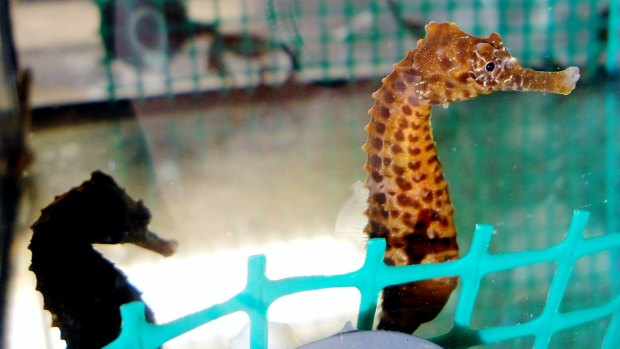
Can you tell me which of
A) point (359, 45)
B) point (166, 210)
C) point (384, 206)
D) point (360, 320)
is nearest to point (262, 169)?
point (166, 210)

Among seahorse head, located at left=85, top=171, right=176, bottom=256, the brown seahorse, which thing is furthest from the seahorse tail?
seahorse head, located at left=85, top=171, right=176, bottom=256

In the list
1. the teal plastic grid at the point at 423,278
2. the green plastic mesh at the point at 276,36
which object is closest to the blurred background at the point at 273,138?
the green plastic mesh at the point at 276,36

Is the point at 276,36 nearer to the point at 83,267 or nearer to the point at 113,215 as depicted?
the point at 113,215

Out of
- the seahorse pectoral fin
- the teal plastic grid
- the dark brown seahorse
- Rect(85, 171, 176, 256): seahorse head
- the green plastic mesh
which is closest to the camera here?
the teal plastic grid

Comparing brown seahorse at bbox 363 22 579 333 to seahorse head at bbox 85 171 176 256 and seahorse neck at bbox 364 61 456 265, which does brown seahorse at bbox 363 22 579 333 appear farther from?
seahorse head at bbox 85 171 176 256

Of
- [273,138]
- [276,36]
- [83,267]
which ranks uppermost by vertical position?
[276,36]

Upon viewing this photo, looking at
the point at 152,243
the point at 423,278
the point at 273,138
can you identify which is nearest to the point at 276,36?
the point at 273,138
